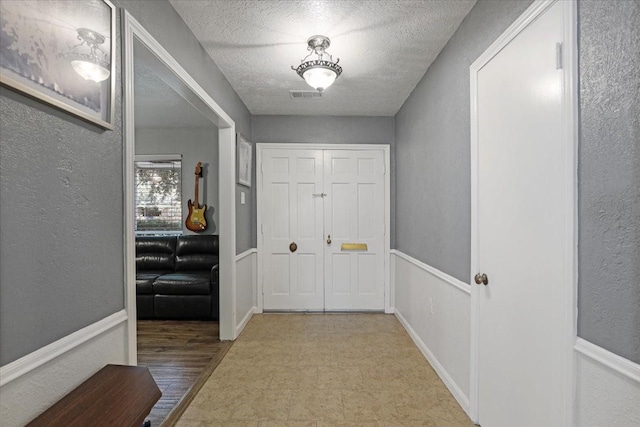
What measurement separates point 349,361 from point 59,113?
2.59 metres

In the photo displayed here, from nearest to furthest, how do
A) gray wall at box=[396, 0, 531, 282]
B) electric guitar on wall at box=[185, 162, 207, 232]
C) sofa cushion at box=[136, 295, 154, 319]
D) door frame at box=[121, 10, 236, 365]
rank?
door frame at box=[121, 10, 236, 365]
gray wall at box=[396, 0, 531, 282]
sofa cushion at box=[136, 295, 154, 319]
electric guitar on wall at box=[185, 162, 207, 232]

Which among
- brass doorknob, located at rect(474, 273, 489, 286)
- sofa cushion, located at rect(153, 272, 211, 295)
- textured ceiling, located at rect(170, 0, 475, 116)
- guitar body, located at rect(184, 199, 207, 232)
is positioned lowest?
sofa cushion, located at rect(153, 272, 211, 295)

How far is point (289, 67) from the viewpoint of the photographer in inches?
112

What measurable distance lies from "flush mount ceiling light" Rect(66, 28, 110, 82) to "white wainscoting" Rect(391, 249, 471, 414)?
7.26 ft

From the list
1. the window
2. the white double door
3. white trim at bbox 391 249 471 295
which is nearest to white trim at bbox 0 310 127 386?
white trim at bbox 391 249 471 295

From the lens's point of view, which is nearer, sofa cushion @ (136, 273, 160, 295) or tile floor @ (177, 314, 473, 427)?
tile floor @ (177, 314, 473, 427)

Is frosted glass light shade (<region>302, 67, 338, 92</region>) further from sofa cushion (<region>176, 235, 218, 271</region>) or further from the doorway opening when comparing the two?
sofa cushion (<region>176, 235, 218, 271</region>)

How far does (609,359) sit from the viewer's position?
1.02 meters

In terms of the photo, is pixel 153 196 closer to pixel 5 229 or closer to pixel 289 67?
pixel 289 67

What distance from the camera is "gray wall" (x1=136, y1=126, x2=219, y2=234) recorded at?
4.73m

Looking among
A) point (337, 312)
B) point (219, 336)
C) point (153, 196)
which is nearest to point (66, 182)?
point (219, 336)

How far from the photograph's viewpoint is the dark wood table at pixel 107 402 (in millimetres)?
941

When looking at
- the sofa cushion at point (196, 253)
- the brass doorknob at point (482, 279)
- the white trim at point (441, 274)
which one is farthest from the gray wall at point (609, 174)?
the sofa cushion at point (196, 253)

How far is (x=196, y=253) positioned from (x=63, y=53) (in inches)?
140
